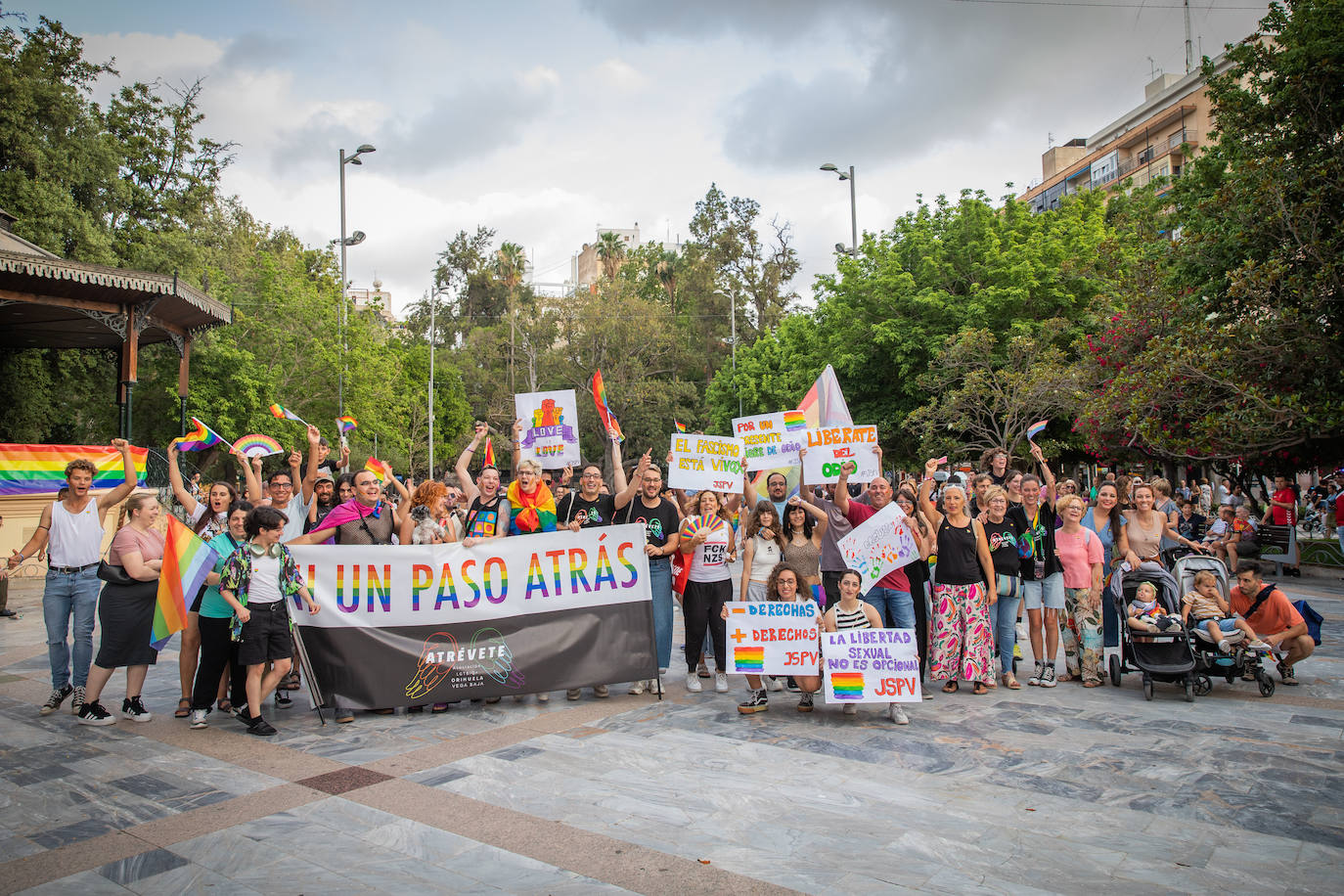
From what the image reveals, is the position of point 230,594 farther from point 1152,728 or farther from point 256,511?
point 1152,728

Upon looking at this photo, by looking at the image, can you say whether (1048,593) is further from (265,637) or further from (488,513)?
(265,637)

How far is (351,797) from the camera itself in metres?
5.10

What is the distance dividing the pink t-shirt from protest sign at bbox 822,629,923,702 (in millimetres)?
2123

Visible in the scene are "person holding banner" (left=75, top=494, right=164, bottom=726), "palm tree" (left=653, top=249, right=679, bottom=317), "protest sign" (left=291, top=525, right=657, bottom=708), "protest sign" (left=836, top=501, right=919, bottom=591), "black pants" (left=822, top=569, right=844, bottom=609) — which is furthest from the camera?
"palm tree" (left=653, top=249, right=679, bottom=317)

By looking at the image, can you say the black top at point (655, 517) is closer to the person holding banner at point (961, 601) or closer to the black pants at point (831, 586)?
the black pants at point (831, 586)

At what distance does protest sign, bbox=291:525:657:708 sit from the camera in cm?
696

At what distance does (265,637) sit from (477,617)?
5.24ft

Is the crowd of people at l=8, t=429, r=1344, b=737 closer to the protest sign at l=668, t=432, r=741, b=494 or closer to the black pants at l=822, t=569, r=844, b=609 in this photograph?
the black pants at l=822, t=569, r=844, b=609

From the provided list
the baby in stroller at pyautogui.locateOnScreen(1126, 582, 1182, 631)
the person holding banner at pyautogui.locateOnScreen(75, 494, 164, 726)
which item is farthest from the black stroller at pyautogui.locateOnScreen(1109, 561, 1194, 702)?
the person holding banner at pyautogui.locateOnScreen(75, 494, 164, 726)

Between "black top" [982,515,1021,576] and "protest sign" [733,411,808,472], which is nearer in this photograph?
"black top" [982,515,1021,576]

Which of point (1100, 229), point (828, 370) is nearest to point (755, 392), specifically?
point (1100, 229)

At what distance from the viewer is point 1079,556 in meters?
8.04

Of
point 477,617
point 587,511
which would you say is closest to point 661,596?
point 587,511

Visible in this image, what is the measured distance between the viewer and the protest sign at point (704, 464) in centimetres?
859
